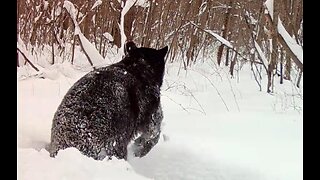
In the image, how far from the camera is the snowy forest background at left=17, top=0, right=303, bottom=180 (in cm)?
280

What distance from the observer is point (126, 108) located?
2.63 metres

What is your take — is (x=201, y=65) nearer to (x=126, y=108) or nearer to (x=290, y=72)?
(x=290, y=72)

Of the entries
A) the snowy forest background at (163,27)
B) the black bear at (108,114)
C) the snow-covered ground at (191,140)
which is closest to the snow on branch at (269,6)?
the snow-covered ground at (191,140)

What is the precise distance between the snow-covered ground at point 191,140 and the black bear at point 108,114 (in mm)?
182

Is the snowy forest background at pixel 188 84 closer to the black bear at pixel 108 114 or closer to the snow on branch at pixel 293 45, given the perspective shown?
the snow on branch at pixel 293 45

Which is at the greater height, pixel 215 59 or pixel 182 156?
pixel 215 59

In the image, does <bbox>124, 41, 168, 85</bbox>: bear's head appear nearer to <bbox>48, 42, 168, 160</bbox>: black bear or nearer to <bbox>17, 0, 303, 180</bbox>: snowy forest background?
<bbox>48, 42, 168, 160</bbox>: black bear

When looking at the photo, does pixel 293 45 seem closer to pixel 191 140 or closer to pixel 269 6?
pixel 269 6

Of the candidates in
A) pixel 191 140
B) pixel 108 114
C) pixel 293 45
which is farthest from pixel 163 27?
pixel 108 114

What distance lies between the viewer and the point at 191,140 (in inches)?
129

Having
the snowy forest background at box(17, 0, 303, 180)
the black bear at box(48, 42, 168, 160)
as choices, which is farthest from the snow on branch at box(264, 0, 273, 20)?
the black bear at box(48, 42, 168, 160)
